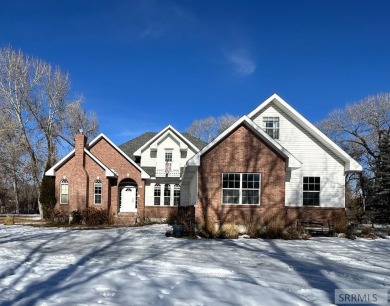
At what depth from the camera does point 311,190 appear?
2098 centimetres

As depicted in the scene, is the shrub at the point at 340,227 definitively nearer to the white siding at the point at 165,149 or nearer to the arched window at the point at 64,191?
the white siding at the point at 165,149

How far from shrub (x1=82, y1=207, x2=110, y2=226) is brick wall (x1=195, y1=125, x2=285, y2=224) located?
9403mm

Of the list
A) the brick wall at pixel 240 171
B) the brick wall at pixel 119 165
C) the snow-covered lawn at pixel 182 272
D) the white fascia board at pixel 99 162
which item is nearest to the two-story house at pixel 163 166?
the brick wall at pixel 119 165

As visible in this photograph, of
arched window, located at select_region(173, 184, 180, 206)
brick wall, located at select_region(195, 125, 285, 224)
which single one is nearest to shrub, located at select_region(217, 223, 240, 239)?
brick wall, located at select_region(195, 125, 285, 224)

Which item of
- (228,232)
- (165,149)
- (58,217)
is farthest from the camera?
(165,149)

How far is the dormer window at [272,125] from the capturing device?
21.6 meters

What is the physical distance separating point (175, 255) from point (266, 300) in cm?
502

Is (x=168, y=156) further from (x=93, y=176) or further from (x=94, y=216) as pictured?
(x=94, y=216)

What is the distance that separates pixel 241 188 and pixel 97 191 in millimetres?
12932

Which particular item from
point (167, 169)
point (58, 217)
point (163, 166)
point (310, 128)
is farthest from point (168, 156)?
point (310, 128)

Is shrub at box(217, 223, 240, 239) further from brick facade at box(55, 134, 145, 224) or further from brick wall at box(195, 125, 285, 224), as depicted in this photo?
brick facade at box(55, 134, 145, 224)

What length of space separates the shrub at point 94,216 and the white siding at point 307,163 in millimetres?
11691

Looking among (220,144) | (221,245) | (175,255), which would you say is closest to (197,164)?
(220,144)

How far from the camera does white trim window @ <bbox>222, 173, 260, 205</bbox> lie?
59.0 feet
